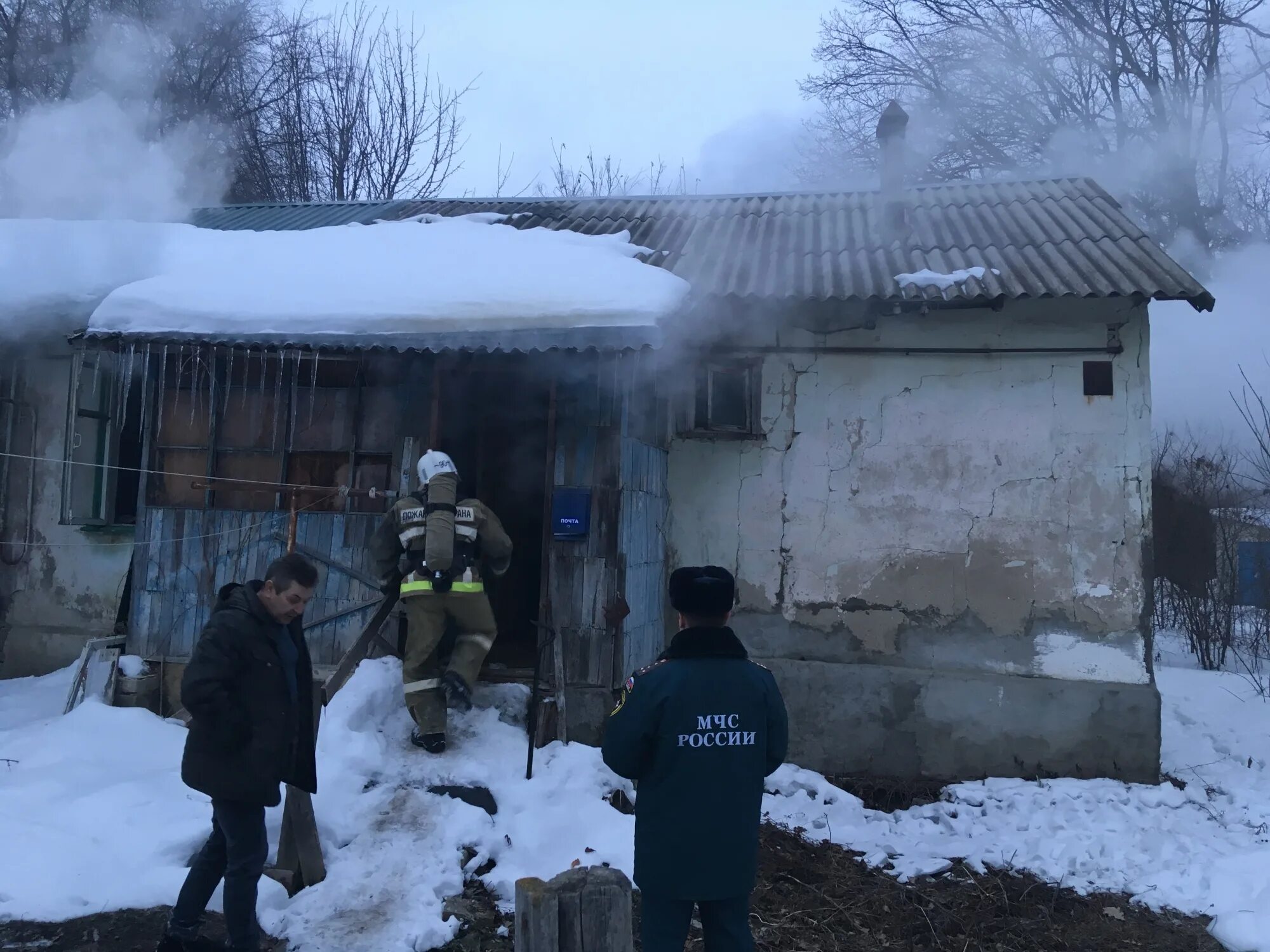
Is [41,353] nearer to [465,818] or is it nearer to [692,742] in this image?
[465,818]

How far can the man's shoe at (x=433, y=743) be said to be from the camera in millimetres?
5996

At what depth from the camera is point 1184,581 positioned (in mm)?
10969

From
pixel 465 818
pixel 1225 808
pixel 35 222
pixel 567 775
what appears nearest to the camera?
pixel 465 818

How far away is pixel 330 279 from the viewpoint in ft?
24.6

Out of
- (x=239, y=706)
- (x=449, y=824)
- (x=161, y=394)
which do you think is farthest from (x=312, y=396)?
(x=239, y=706)

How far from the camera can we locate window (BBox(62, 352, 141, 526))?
26.5 feet

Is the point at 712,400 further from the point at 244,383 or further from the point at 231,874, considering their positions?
the point at 231,874

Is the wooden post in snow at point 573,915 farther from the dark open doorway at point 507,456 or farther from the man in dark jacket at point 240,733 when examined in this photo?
the dark open doorway at point 507,456

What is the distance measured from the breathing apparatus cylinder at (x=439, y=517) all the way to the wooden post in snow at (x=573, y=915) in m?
3.44

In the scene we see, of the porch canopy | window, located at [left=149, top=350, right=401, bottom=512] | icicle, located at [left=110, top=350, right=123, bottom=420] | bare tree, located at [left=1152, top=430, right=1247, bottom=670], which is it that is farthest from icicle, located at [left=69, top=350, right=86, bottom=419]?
bare tree, located at [left=1152, top=430, right=1247, bottom=670]

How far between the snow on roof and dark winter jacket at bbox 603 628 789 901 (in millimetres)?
3578

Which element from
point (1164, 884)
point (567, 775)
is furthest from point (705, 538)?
point (1164, 884)

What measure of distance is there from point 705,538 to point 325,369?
3.69 meters

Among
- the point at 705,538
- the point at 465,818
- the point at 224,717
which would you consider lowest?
the point at 465,818
